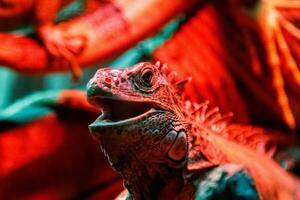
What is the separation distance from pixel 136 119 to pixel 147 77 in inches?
6.6

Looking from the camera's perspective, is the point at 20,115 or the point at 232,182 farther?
the point at 20,115

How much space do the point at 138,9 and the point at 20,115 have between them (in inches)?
34.4

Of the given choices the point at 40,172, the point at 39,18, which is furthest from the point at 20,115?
the point at 39,18

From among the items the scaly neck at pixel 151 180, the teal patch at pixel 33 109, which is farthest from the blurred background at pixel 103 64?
the scaly neck at pixel 151 180

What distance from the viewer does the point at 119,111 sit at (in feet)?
5.48

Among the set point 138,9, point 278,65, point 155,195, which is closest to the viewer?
point 155,195

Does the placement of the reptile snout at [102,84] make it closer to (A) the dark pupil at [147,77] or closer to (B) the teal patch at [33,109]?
(A) the dark pupil at [147,77]

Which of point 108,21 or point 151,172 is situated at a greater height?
point 108,21

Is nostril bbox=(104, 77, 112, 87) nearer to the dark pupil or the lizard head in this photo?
the lizard head

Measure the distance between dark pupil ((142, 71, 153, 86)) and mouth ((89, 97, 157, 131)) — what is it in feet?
0.22

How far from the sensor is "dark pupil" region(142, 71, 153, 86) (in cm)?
174

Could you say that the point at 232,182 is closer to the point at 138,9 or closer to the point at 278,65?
the point at 138,9

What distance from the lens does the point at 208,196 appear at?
5.74 ft

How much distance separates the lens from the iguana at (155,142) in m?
1.62
